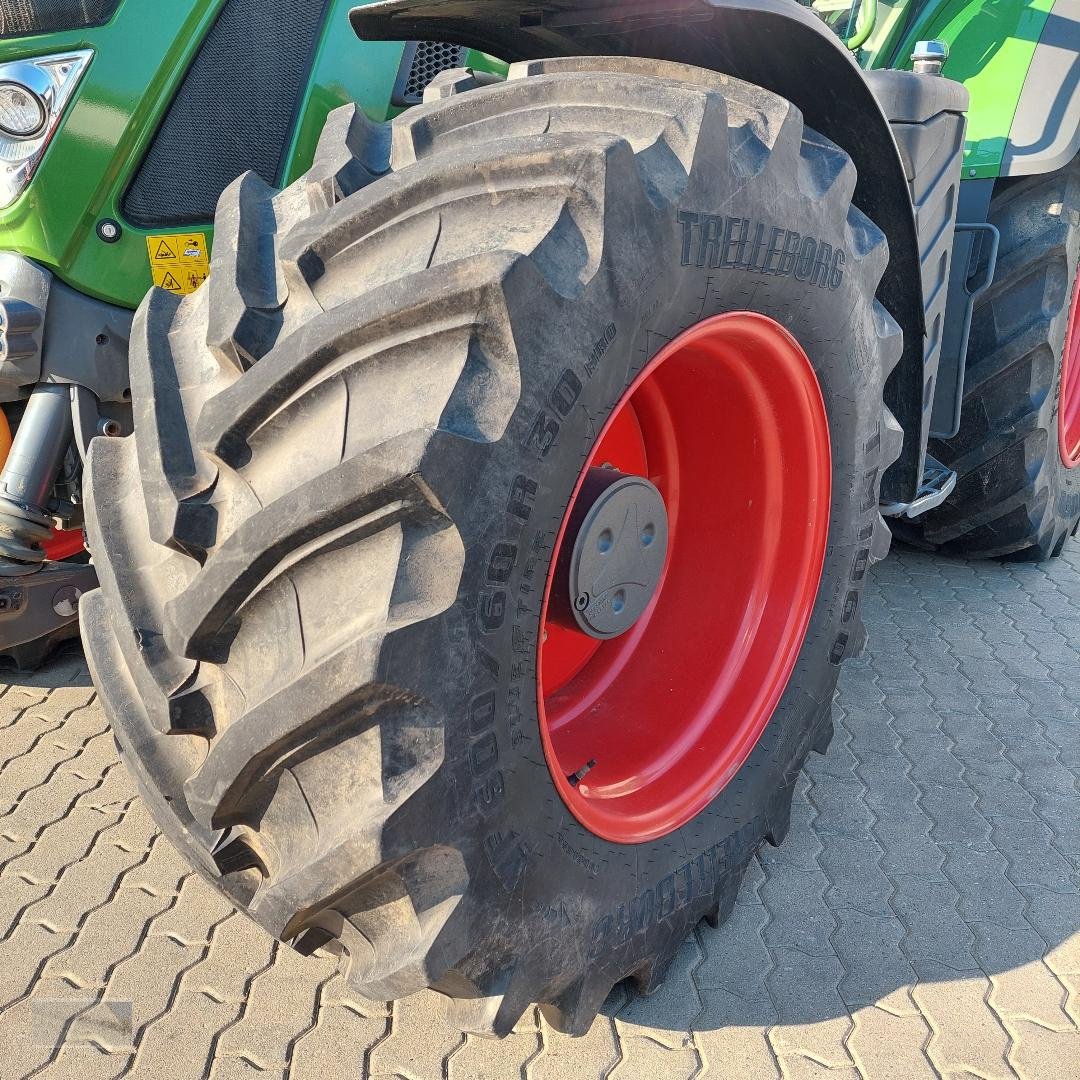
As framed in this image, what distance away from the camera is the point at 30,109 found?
71.2 inches

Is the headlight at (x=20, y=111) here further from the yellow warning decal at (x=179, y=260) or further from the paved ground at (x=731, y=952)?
the paved ground at (x=731, y=952)

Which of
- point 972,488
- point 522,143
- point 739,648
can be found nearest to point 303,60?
point 522,143

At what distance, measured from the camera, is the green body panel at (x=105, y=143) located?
5.98 feet

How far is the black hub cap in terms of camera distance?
1.59 m

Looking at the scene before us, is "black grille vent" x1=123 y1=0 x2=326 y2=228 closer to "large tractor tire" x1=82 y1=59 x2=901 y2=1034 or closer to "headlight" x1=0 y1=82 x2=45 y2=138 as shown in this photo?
"headlight" x1=0 y1=82 x2=45 y2=138

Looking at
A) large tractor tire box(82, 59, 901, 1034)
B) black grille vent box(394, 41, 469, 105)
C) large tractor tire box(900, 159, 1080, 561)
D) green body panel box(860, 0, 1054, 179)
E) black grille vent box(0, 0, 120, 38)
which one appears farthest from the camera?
large tractor tire box(900, 159, 1080, 561)

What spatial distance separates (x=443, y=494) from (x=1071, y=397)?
3.24 m

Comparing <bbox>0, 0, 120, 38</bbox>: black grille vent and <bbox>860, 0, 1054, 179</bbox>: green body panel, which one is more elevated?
<bbox>0, 0, 120, 38</bbox>: black grille vent

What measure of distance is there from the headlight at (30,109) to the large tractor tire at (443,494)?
0.48 m

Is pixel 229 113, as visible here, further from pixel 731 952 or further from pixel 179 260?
pixel 731 952

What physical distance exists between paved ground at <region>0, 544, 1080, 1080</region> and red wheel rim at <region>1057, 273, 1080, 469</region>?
128 centimetres

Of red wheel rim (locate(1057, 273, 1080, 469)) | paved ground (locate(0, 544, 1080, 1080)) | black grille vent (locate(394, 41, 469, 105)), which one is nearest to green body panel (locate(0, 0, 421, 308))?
black grille vent (locate(394, 41, 469, 105))

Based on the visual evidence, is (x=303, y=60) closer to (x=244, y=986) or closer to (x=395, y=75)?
(x=395, y=75)

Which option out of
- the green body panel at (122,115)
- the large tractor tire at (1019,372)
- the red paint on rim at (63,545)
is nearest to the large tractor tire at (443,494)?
the green body panel at (122,115)
